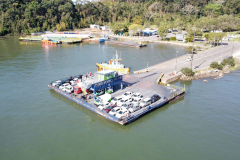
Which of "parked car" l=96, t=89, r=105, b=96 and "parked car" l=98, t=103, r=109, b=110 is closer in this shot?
"parked car" l=98, t=103, r=109, b=110

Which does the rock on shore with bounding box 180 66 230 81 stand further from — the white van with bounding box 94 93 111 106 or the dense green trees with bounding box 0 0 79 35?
the dense green trees with bounding box 0 0 79 35

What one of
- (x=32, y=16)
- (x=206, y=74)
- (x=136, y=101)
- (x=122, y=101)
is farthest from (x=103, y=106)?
(x=32, y=16)

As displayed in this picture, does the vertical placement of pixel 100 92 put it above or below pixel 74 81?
below

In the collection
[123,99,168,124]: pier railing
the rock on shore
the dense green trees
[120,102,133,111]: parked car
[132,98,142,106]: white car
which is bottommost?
[123,99,168,124]: pier railing

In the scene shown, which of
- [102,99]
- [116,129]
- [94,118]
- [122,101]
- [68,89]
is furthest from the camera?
[68,89]

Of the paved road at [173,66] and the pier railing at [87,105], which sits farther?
the paved road at [173,66]

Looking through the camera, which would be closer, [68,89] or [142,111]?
[142,111]

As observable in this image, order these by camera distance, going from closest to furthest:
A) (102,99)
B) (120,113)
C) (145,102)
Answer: (120,113), (145,102), (102,99)

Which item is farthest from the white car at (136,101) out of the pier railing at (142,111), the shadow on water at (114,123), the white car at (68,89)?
the white car at (68,89)

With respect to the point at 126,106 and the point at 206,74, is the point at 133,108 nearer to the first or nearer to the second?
the point at 126,106

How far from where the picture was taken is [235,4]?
591ft

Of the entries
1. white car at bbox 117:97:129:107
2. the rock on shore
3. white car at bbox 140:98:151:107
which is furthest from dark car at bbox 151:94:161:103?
the rock on shore

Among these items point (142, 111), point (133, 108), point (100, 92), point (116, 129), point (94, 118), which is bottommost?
point (116, 129)

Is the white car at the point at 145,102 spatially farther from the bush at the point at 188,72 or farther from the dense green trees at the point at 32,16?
the dense green trees at the point at 32,16
